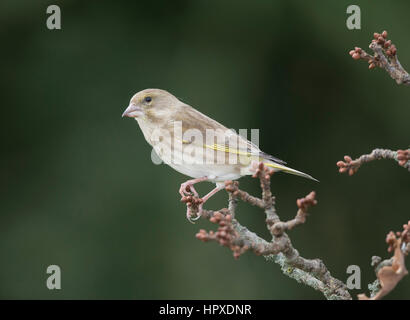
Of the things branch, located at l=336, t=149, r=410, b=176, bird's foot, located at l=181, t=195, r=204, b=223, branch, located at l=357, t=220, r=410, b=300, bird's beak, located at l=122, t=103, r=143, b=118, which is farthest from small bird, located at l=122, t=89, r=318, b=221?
branch, located at l=357, t=220, r=410, b=300

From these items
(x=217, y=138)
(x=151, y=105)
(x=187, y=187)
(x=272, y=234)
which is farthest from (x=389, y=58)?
(x=151, y=105)

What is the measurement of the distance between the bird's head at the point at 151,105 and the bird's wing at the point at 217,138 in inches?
2.8

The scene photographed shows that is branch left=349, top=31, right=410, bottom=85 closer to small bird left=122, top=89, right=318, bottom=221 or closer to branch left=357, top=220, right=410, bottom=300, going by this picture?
branch left=357, top=220, right=410, bottom=300

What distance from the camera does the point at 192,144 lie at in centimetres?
348

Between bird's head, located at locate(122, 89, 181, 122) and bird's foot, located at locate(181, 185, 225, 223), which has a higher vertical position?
bird's head, located at locate(122, 89, 181, 122)

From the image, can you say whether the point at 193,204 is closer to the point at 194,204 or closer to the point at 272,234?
the point at 194,204

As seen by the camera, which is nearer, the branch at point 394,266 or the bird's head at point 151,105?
the branch at point 394,266

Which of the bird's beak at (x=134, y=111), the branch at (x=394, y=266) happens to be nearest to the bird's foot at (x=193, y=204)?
the bird's beak at (x=134, y=111)

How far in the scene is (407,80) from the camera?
2.37 m

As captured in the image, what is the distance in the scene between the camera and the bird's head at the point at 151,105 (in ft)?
11.6

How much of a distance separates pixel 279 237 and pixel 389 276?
1.38 ft

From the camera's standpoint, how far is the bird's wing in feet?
11.1

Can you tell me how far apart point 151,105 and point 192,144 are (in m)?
0.35

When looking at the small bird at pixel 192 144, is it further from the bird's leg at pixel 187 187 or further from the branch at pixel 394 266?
the branch at pixel 394 266
